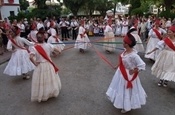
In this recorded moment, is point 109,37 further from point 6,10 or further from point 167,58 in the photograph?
point 6,10

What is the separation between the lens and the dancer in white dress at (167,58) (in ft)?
18.8

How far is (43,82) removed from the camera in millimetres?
5043

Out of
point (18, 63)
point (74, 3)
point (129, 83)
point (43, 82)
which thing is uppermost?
point (74, 3)

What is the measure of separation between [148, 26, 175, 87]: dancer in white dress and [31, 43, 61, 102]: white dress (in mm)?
2952

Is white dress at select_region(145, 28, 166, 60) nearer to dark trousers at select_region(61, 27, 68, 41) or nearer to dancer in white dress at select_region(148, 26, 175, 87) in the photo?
dancer in white dress at select_region(148, 26, 175, 87)

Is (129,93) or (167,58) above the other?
(167,58)

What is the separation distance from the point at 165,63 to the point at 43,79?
11.2ft

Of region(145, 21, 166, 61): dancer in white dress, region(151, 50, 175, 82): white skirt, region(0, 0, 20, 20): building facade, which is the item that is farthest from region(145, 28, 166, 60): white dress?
region(0, 0, 20, 20): building facade

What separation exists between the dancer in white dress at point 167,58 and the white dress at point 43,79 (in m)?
2.95

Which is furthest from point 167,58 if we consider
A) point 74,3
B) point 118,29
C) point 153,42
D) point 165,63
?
point 74,3

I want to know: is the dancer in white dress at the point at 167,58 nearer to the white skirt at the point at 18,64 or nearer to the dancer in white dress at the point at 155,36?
the dancer in white dress at the point at 155,36

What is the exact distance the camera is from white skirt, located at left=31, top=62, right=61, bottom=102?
5020 millimetres

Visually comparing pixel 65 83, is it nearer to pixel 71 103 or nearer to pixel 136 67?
pixel 71 103


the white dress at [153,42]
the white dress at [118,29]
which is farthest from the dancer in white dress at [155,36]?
the white dress at [118,29]
